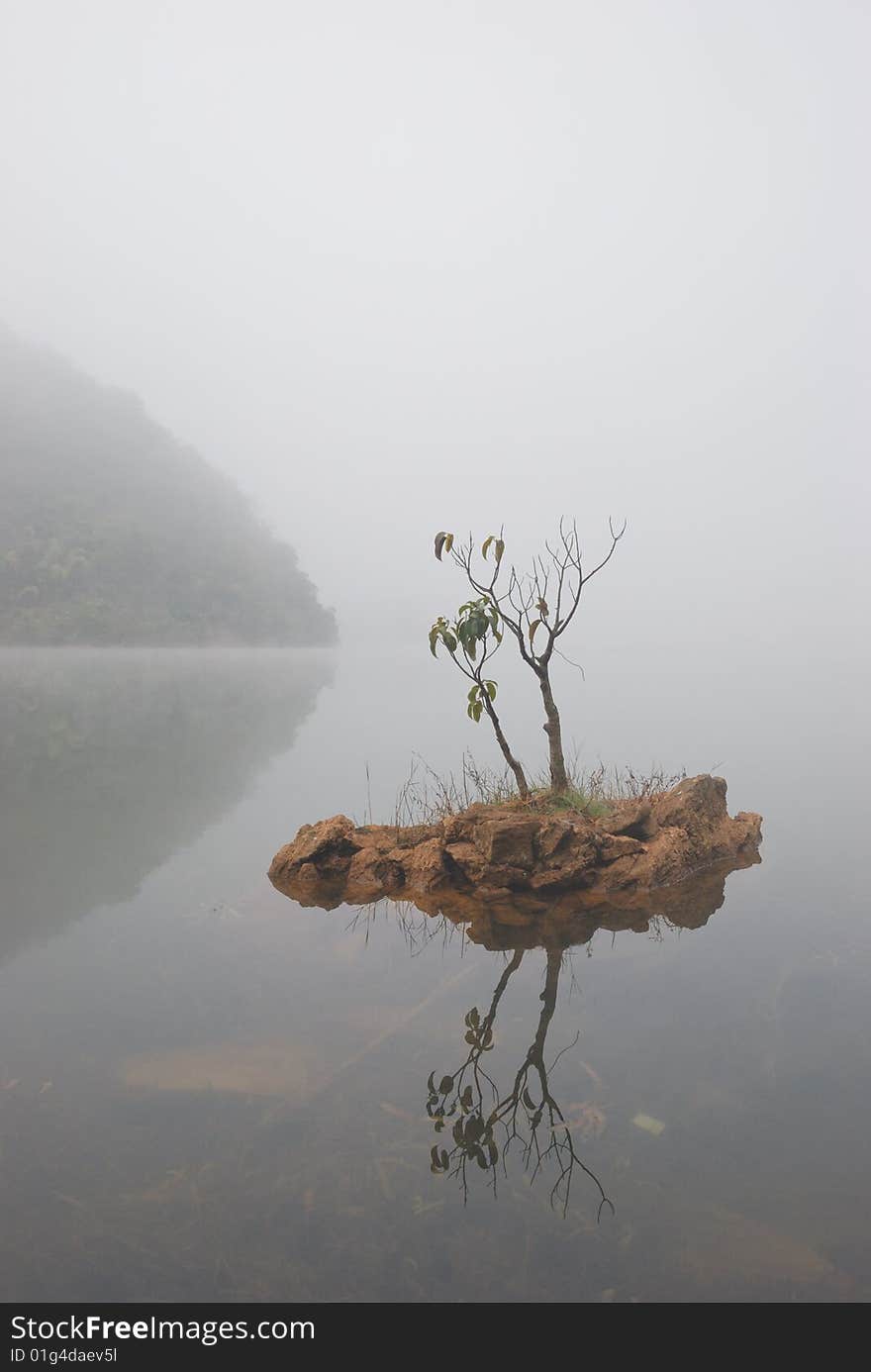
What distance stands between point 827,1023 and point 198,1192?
4356mm

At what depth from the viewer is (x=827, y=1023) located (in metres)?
5.38

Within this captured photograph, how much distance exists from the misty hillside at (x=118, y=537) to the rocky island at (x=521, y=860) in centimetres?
7663

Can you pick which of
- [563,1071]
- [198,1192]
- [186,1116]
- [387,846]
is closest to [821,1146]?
[563,1071]

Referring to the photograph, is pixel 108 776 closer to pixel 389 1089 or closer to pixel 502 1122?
pixel 389 1089

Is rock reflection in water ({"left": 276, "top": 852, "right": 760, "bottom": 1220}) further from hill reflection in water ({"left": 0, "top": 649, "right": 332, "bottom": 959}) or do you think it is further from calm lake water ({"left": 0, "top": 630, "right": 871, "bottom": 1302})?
hill reflection in water ({"left": 0, "top": 649, "right": 332, "bottom": 959})

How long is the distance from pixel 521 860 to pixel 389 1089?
3883 millimetres

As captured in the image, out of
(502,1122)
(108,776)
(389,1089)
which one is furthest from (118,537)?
A: (502,1122)

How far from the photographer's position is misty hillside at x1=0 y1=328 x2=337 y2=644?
79.6 m

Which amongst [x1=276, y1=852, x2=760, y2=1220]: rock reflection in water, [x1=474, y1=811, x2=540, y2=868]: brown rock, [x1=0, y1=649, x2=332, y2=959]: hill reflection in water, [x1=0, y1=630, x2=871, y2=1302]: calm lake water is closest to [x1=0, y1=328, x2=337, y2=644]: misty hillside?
[x1=0, y1=649, x2=332, y2=959]: hill reflection in water

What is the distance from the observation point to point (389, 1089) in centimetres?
445

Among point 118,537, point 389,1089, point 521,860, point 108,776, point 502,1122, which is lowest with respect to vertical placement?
point 502,1122

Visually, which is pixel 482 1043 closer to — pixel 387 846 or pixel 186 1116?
pixel 186 1116
